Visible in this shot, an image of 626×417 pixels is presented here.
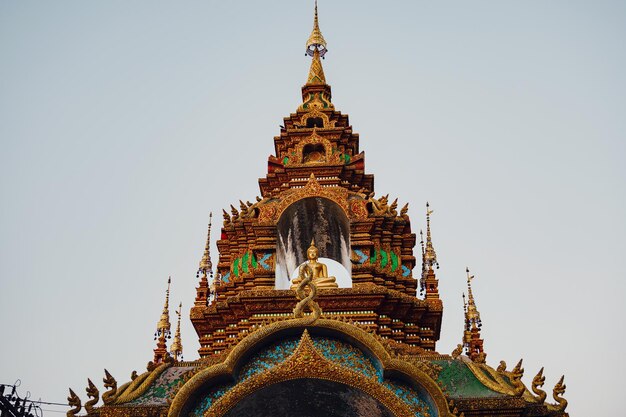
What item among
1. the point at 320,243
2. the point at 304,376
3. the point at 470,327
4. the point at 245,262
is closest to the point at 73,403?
the point at 304,376

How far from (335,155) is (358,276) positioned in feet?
12.3

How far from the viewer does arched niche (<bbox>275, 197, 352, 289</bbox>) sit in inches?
603

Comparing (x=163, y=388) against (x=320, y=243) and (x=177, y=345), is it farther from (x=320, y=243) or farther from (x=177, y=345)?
(x=177, y=345)

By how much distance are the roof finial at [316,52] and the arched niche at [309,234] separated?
188 inches

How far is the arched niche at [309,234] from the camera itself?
1531 centimetres

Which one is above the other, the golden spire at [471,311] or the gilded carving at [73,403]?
the golden spire at [471,311]

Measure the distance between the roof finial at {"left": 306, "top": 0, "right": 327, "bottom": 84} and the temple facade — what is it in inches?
1.6

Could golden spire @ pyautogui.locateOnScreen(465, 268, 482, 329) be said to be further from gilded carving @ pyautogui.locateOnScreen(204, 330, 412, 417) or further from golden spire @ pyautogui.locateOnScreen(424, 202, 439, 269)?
gilded carving @ pyautogui.locateOnScreen(204, 330, 412, 417)

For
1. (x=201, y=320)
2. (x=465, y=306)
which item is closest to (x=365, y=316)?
(x=201, y=320)

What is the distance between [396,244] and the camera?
48.1ft

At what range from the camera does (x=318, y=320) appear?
32.1ft

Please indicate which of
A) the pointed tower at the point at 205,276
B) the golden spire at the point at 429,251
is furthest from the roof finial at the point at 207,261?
the golden spire at the point at 429,251

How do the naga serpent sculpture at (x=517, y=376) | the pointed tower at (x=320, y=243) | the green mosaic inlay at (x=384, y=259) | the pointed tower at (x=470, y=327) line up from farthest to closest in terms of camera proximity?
the pointed tower at (x=470, y=327) < the green mosaic inlay at (x=384, y=259) < the pointed tower at (x=320, y=243) < the naga serpent sculpture at (x=517, y=376)

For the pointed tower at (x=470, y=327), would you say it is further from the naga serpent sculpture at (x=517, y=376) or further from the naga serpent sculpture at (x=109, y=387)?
the naga serpent sculpture at (x=109, y=387)
